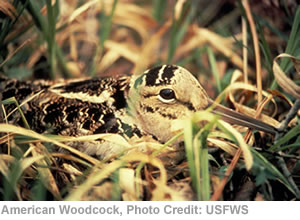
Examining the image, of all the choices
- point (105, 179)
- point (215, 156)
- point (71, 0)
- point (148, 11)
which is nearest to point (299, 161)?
point (215, 156)

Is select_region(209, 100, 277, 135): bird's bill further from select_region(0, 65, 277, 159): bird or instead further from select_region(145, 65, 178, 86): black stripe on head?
select_region(145, 65, 178, 86): black stripe on head

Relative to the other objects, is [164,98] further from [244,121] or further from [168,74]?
[244,121]

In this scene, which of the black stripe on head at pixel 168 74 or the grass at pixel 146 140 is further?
the black stripe on head at pixel 168 74

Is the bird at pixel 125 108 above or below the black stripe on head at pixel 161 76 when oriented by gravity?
below

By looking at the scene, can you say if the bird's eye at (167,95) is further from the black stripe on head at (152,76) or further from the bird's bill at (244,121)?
the bird's bill at (244,121)

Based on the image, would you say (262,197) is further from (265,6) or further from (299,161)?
(265,6)

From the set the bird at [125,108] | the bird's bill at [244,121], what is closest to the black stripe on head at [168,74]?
the bird at [125,108]

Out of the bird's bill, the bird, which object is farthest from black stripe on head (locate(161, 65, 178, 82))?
the bird's bill

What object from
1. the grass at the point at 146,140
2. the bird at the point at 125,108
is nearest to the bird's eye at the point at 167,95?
the bird at the point at 125,108
